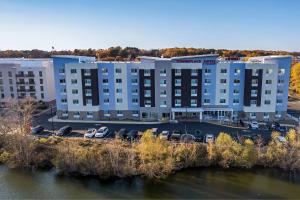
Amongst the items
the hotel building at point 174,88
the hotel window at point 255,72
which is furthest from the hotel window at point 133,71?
the hotel window at point 255,72

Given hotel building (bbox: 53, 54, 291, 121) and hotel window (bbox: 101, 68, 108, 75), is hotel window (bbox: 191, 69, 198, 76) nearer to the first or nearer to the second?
hotel building (bbox: 53, 54, 291, 121)

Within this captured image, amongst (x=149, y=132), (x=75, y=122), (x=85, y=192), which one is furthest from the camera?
(x=75, y=122)

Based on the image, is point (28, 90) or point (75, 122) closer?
point (75, 122)

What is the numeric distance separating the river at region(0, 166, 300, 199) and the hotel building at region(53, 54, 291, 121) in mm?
17784

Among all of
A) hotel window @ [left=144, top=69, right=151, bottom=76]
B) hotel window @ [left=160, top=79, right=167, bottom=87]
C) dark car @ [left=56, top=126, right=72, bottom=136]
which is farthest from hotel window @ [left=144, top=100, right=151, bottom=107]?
dark car @ [left=56, top=126, right=72, bottom=136]

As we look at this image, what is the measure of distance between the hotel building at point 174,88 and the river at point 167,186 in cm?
1778

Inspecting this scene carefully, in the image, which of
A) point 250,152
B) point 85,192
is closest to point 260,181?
point 250,152

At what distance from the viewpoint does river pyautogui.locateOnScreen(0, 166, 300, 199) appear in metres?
28.1

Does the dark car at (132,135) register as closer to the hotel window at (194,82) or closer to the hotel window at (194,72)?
the hotel window at (194,82)

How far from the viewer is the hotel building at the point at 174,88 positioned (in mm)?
47375

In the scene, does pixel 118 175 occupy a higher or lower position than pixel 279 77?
lower

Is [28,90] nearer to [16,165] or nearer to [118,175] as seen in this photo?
[16,165]

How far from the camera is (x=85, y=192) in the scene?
94.8 feet

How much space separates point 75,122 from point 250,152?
30.8 m
